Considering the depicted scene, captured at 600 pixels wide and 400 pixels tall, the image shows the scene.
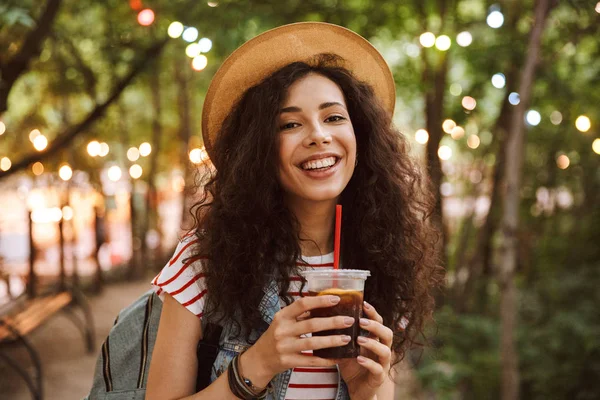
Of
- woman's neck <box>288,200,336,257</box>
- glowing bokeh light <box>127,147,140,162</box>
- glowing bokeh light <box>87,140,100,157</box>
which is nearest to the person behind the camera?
woman's neck <box>288,200,336,257</box>

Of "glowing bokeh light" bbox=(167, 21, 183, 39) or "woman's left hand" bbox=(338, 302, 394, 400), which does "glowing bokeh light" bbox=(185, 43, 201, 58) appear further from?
"woman's left hand" bbox=(338, 302, 394, 400)

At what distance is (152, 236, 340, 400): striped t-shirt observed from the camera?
1.80 m

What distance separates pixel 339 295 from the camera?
159 centimetres

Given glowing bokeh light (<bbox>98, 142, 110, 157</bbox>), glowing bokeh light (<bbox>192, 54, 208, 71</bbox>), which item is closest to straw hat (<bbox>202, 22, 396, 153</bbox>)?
glowing bokeh light (<bbox>192, 54, 208, 71</bbox>)

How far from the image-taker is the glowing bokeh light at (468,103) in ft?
21.0

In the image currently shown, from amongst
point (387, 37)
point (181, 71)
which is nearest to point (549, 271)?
point (387, 37)

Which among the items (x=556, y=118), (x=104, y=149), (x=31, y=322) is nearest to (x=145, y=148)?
(x=104, y=149)

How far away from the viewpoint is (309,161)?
1.88 meters

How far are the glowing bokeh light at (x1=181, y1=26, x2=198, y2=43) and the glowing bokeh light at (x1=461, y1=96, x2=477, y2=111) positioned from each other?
291 centimetres

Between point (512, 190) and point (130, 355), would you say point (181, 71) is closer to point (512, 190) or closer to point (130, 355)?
point (512, 190)

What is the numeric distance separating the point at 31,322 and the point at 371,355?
474 centimetres

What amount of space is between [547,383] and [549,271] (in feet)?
8.15

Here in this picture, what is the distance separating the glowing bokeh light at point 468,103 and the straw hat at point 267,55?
445 cm

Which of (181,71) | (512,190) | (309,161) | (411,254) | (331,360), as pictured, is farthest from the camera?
(181,71)
